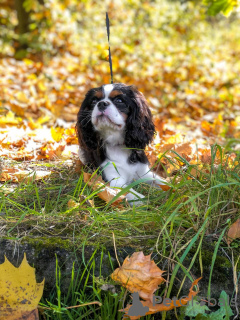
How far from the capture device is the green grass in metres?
1.69

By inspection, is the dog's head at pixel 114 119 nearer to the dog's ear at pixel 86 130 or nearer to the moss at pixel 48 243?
the dog's ear at pixel 86 130

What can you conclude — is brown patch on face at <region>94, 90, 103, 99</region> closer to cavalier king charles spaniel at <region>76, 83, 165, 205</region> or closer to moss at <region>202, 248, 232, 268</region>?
cavalier king charles spaniel at <region>76, 83, 165, 205</region>

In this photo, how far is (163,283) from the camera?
5.69ft

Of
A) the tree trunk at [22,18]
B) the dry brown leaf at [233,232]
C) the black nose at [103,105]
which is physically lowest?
the dry brown leaf at [233,232]

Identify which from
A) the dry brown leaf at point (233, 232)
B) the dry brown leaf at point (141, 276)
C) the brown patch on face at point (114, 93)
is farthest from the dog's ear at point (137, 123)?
the dry brown leaf at point (141, 276)

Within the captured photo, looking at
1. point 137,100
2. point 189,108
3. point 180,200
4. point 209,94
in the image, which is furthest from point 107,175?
point 209,94

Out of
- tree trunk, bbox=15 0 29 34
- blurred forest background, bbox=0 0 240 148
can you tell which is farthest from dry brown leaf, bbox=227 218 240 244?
tree trunk, bbox=15 0 29 34

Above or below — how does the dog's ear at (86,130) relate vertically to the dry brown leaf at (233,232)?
above

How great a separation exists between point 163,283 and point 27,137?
8.42ft

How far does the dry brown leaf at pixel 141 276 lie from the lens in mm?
1666

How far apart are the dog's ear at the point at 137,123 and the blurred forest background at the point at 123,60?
2.32 m

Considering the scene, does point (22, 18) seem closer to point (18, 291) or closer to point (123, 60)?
point (123, 60)

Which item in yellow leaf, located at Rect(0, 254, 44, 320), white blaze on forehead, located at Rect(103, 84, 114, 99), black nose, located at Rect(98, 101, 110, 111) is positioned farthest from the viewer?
white blaze on forehead, located at Rect(103, 84, 114, 99)

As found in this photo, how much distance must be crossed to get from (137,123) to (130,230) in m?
1.06
